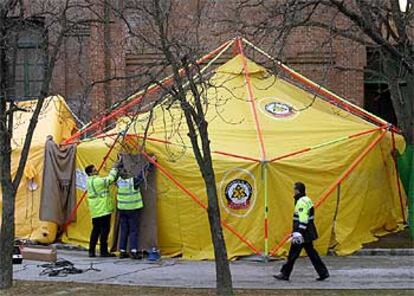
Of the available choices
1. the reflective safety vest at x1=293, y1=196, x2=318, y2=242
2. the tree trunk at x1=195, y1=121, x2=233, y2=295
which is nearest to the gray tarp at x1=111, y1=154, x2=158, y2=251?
the reflective safety vest at x1=293, y1=196, x2=318, y2=242

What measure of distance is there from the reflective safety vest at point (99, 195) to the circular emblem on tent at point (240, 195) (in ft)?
8.43

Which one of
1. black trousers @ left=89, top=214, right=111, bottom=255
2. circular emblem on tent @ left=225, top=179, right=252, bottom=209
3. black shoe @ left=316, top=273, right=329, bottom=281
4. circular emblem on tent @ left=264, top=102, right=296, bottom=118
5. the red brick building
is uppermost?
the red brick building

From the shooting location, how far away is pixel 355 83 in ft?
82.2

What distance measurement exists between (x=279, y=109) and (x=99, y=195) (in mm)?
4585

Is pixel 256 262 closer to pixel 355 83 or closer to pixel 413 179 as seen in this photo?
pixel 413 179

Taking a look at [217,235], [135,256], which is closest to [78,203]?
[135,256]

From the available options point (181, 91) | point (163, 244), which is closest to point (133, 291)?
point (181, 91)

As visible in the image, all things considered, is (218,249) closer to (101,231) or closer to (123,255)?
(123,255)

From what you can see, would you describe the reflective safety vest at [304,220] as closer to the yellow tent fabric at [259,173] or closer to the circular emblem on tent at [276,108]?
the yellow tent fabric at [259,173]

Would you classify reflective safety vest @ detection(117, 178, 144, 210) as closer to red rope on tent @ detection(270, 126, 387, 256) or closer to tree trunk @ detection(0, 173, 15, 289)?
red rope on tent @ detection(270, 126, 387, 256)

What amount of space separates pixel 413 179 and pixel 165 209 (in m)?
5.30

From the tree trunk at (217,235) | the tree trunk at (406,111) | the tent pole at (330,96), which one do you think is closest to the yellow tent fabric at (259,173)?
the tree trunk at (406,111)

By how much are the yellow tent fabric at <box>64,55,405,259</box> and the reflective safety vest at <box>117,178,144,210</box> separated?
0.55 metres

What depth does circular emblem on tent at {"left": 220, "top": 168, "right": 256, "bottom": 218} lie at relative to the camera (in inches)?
667
